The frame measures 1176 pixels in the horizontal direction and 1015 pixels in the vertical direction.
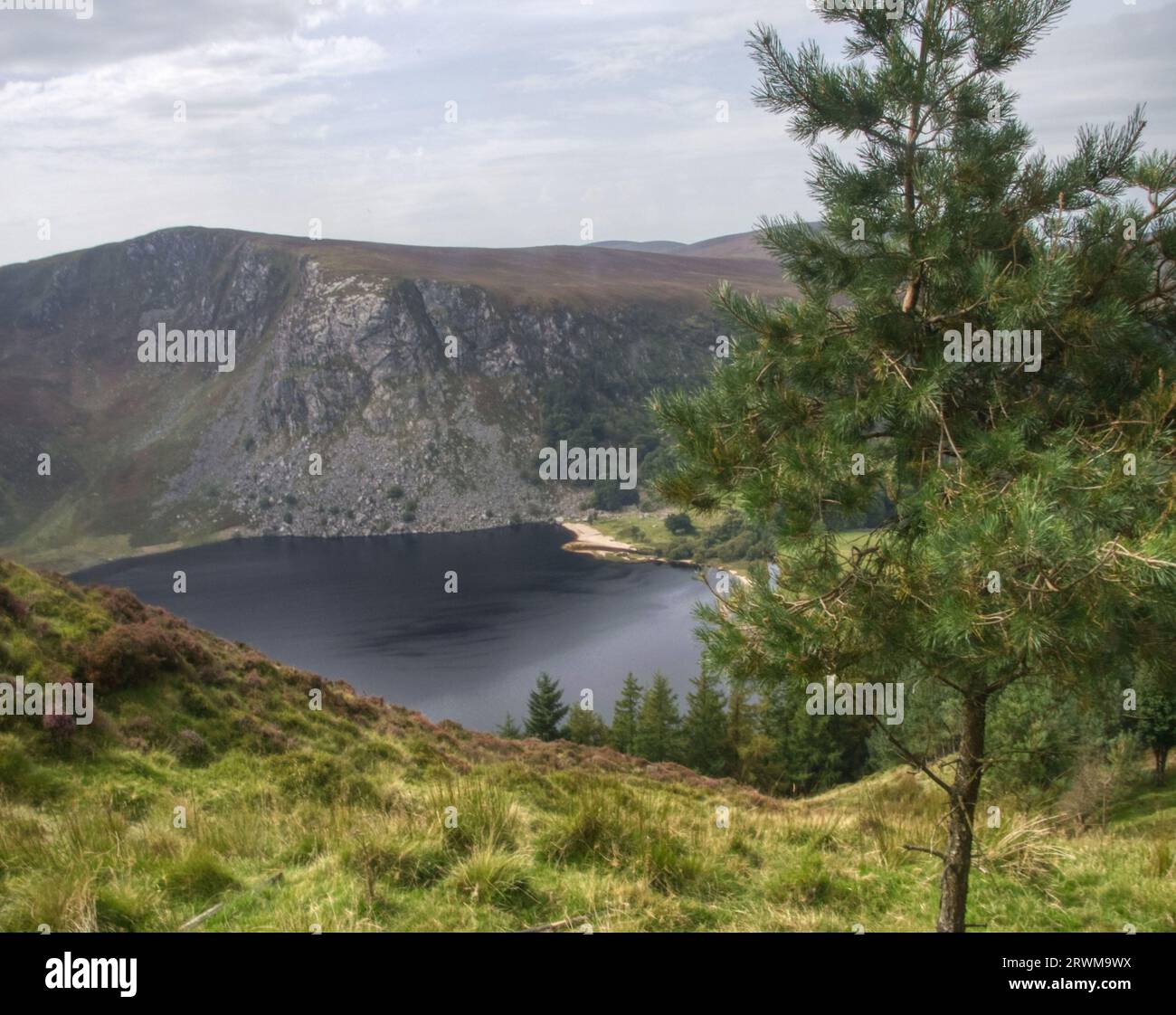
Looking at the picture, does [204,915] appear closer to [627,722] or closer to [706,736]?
[627,722]

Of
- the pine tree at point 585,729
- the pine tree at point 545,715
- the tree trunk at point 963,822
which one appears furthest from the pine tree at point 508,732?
the tree trunk at point 963,822

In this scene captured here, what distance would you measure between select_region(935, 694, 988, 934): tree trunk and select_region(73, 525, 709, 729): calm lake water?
2792cm

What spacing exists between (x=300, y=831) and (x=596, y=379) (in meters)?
157

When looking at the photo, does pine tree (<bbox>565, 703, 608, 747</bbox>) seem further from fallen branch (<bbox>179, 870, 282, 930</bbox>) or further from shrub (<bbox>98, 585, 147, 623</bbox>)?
fallen branch (<bbox>179, 870, 282, 930</bbox>)

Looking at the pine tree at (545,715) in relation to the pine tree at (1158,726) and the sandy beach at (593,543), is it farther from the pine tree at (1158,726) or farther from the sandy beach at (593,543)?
the sandy beach at (593,543)

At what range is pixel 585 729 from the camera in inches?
1505

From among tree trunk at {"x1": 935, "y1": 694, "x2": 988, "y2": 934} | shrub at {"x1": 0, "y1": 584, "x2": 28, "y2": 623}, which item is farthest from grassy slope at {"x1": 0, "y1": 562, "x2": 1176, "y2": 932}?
shrub at {"x1": 0, "y1": 584, "x2": 28, "y2": 623}

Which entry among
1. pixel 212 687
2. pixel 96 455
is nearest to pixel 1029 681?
pixel 212 687

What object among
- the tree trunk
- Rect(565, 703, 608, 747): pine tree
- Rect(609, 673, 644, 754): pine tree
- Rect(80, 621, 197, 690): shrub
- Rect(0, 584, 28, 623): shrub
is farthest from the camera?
Rect(609, 673, 644, 754): pine tree

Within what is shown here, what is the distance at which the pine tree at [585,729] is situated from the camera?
38.0 metres

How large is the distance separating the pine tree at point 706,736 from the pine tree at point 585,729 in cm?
414

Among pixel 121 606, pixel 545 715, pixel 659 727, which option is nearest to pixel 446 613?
pixel 545 715

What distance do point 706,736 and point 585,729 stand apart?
6.39 metres

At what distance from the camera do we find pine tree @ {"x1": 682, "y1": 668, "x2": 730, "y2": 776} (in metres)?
40.1
